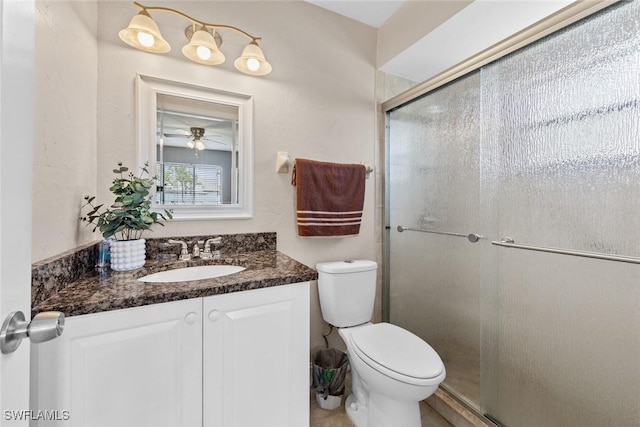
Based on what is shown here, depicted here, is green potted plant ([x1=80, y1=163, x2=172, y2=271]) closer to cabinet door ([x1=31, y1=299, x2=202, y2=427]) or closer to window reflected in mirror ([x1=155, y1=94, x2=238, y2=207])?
window reflected in mirror ([x1=155, y1=94, x2=238, y2=207])

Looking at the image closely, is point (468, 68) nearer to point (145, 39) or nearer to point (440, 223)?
point (440, 223)

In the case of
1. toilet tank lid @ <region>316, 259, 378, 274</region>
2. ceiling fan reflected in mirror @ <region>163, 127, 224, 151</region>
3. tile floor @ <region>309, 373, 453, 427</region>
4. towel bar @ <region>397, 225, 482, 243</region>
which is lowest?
tile floor @ <region>309, 373, 453, 427</region>

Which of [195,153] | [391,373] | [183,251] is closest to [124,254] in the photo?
[183,251]

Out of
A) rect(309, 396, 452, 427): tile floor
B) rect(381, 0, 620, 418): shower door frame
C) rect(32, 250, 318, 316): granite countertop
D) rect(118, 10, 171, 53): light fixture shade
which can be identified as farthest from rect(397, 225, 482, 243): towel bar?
rect(118, 10, 171, 53): light fixture shade

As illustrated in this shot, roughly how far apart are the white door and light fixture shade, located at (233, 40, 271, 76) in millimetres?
1071

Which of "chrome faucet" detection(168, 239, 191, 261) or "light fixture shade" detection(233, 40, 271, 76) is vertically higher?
"light fixture shade" detection(233, 40, 271, 76)

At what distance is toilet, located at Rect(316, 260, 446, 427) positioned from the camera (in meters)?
1.14

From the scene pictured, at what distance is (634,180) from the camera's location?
0.93 m

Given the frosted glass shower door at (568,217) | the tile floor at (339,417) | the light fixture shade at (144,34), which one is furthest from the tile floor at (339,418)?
the light fixture shade at (144,34)

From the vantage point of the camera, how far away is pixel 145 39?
1271 millimetres

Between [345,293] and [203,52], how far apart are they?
4.76ft

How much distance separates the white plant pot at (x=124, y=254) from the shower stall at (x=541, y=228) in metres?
1.51

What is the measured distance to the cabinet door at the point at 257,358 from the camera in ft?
3.16

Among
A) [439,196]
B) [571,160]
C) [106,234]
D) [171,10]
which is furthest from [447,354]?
[171,10]
